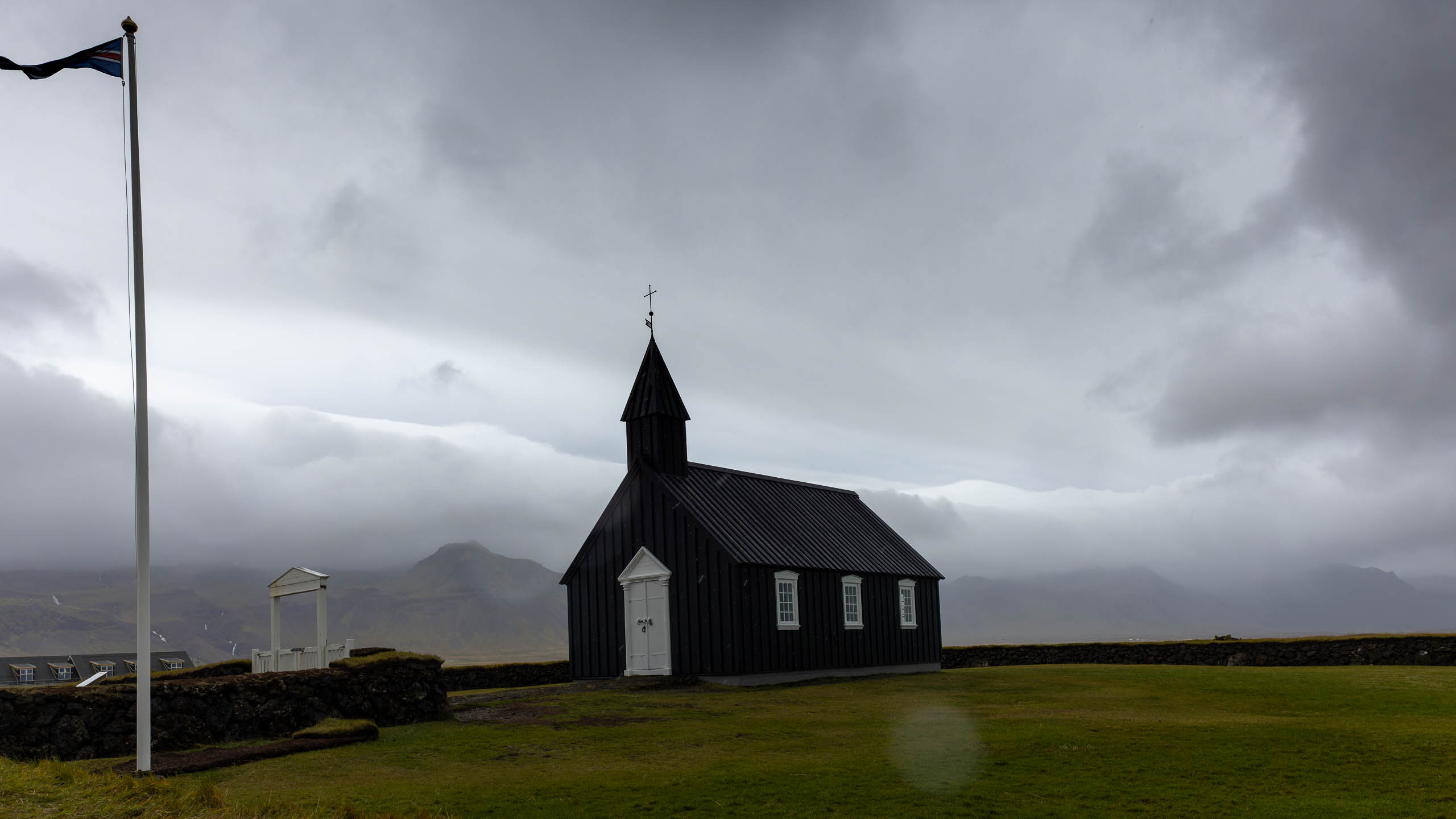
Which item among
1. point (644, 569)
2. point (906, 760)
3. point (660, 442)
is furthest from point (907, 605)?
point (906, 760)

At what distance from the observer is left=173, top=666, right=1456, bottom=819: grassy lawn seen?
1180cm

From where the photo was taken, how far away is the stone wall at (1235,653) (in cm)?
3597

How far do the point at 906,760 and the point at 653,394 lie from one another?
66.5ft

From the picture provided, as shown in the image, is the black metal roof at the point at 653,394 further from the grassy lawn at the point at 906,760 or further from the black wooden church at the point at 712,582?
the grassy lawn at the point at 906,760

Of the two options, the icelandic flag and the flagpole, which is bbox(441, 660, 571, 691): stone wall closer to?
the flagpole

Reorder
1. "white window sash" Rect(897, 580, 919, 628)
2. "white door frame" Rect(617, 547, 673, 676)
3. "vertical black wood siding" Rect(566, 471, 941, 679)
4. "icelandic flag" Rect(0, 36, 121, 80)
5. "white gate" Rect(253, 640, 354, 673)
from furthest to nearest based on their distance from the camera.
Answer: "white window sash" Rect(897, 580, 919, 628) < "white door frame" Rect(617, 547, 673, 676) < "vertical black wood siding" Rect(566, 471, 941, 679) < "white gate" Rect(253, 640, 354, 673) < "icelandic flag" Rect(0, 36, 121, 80)

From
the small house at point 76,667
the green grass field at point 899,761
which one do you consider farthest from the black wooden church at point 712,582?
the small house at point 76,667

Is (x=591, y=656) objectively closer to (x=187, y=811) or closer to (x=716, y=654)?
(x=716, y=654)

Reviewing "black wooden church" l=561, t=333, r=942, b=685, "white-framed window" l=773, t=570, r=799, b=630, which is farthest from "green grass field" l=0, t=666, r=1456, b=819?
"white-framed window" l=773, t=570, r=799, b=630

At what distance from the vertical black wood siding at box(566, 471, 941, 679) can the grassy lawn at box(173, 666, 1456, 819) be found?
6028mm

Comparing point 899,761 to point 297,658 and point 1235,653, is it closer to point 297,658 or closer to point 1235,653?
point 297,658

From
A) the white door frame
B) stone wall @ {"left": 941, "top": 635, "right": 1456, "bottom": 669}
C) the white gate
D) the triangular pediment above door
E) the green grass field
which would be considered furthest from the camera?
stone wall @ {"left": 941, "top": 635, "right": 1456, "bottom": 669}

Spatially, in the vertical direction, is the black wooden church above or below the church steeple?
below

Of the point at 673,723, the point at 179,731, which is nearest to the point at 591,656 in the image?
the point at 673,723
